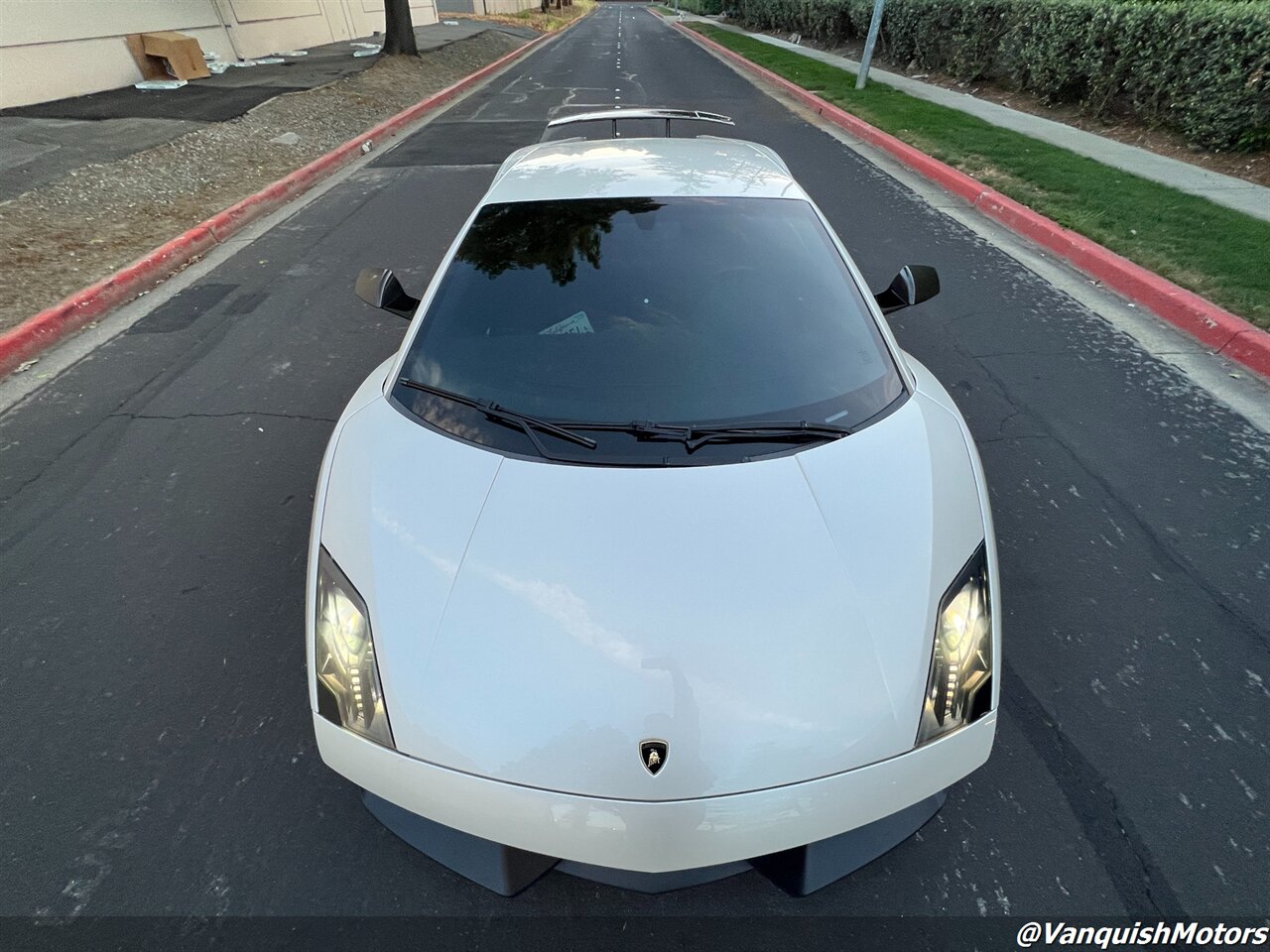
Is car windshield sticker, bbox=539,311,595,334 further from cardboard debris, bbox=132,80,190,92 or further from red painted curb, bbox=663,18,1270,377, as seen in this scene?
cardboard debris, bbox=132,80,190,92

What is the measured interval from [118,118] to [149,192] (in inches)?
159

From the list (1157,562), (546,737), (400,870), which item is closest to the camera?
(546,737)

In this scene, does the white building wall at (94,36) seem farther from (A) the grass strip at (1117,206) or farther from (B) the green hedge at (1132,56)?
(B) the green hedge at (1132,56)

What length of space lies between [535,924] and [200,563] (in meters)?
2.21

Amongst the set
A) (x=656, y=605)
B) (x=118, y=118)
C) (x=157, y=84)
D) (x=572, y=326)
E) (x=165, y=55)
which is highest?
(x=572, y=326)

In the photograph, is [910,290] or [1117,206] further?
[1117,206]

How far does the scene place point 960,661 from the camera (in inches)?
66.7

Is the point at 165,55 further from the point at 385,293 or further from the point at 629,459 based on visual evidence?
the point at 629,459

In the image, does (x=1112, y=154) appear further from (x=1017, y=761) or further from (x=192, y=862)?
(x=192, y=862)

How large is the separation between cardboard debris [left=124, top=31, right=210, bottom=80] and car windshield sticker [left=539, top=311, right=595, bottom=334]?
1597cm

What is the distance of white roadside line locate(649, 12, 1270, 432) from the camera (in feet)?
13.2

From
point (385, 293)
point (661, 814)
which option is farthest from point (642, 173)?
point (661, 814)

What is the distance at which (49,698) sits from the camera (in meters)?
2.43

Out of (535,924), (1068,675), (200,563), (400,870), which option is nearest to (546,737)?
(535,924)
